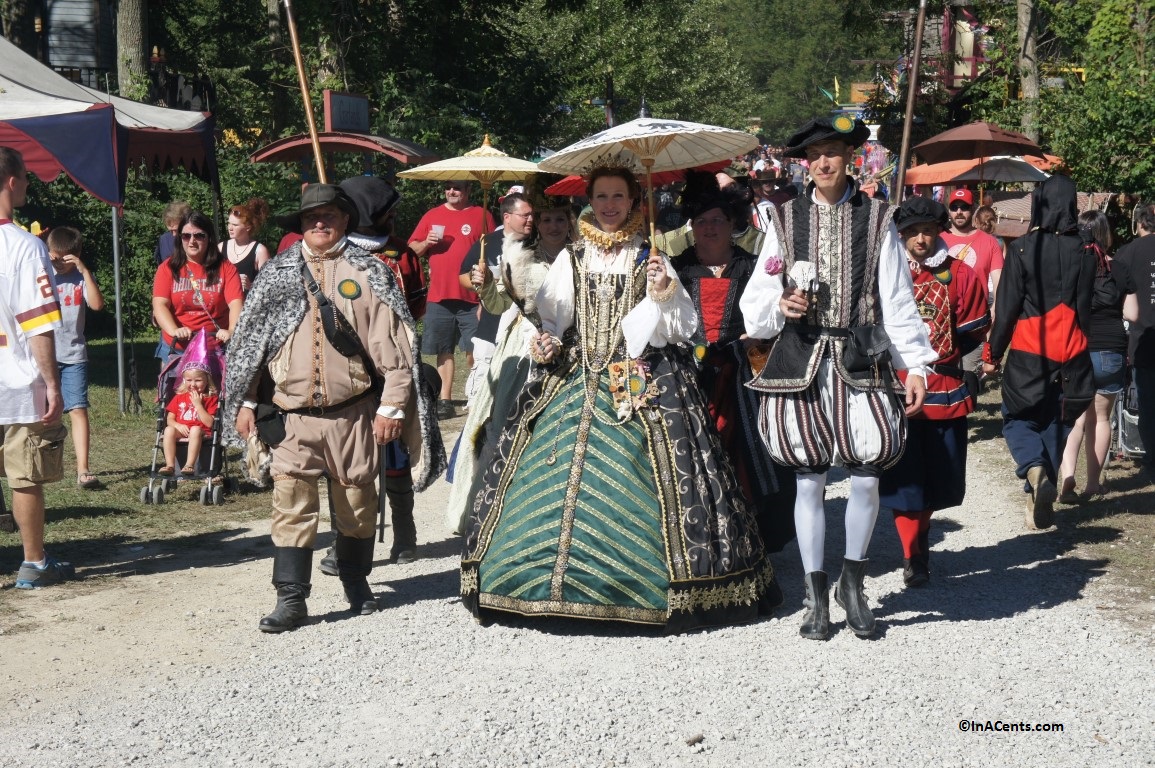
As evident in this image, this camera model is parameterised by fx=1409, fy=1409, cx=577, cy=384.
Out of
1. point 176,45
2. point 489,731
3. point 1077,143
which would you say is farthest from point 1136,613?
point 176,45

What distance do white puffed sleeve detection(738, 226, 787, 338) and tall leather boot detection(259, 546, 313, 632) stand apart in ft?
6.96

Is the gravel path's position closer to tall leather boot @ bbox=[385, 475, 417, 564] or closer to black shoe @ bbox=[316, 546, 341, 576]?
black shoe @ bbox=[316, 546, 341, 576]

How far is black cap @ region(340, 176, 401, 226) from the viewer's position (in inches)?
268

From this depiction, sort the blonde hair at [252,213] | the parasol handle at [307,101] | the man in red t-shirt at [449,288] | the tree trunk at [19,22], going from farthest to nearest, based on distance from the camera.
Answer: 1. the tree trunk at [19,22]
2. the man in red t-shirt at [449,288]
3. the blonde hair at [252,213]
4. the parasol handle at [307,101]

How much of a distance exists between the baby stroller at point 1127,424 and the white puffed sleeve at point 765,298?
463 cm

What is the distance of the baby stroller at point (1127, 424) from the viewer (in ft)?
30.9

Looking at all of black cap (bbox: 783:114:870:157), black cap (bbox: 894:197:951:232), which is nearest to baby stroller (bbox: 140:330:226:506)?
black cap (bbox: 894:197:951:232)

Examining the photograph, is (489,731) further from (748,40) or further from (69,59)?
(748,40)

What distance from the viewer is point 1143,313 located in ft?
27.7

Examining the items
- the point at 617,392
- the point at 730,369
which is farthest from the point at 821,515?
the point at 730,369

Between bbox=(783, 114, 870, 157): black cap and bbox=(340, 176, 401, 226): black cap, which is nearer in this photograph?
bbox=(783, 114, 870, 157): black cap

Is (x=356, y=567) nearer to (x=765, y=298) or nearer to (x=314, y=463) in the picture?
(x=314, y=463)

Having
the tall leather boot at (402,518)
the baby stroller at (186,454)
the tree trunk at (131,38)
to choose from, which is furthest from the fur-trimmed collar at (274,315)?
the tree trunk at (131,38)

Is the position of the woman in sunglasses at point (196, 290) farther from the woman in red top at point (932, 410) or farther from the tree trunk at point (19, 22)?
the tree trunk at point (19, 22)
